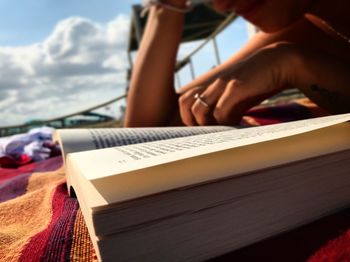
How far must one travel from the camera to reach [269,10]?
72 cm

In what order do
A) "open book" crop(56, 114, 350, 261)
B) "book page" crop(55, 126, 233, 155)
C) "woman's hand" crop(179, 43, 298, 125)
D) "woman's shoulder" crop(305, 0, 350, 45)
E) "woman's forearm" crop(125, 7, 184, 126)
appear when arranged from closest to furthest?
"open book" crop(56, 114, 350, 261), "book page" crop(55, 126, 233, 155), "woman's hand" crop(179, 43, 298, 125), "woman's shoulder" crop(305, 0, 350, 45), "woman's forearm" crop(125, 7, 184, 126)

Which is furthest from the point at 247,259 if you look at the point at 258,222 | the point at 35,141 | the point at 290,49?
the point at 35,141

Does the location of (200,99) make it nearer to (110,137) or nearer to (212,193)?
(110,137)

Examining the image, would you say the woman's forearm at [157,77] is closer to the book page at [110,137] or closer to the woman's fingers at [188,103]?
Result: the woman's fingers at [188,103]

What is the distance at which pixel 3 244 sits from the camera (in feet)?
0.94

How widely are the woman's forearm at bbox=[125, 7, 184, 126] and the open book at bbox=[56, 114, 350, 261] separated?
0.71 metres

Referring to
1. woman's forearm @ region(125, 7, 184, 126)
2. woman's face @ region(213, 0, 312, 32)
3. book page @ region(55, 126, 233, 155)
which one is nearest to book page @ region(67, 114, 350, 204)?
book page @ region(55, 126, 233, 155)

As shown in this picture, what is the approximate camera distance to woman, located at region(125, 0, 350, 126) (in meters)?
0.56

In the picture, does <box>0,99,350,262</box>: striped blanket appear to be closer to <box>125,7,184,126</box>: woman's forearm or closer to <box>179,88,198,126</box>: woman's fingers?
<box>179,88,198,126</box>: woman's fingers

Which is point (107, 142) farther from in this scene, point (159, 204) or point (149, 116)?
point (149, 116)

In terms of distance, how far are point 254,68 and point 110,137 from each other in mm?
270

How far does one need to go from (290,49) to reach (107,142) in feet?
1.13

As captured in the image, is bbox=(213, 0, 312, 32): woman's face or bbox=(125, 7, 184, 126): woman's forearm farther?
bbox=(125, 7, 184, 126): woman's forearm

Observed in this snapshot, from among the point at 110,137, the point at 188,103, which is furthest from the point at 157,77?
the point at 110,137
